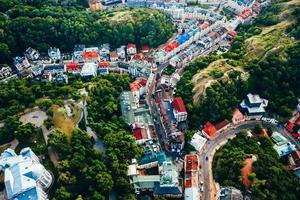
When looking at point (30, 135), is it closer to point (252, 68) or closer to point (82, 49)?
point (82, 49)

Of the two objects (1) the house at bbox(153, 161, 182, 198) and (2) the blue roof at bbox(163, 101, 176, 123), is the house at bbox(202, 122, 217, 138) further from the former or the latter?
(1) the house at bbox(153, 161, 182, 198)

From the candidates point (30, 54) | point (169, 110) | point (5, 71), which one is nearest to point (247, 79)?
point (169, 110)

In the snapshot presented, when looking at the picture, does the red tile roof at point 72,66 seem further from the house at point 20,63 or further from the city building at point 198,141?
the city building at point 198,141

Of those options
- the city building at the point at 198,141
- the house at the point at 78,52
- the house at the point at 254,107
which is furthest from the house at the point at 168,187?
the house at the point at 78,52

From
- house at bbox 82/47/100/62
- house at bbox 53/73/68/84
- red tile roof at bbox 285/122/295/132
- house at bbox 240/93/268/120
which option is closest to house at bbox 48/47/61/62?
house at bbox 82/47/100/62

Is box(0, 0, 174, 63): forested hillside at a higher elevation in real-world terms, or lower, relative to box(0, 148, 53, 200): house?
higher

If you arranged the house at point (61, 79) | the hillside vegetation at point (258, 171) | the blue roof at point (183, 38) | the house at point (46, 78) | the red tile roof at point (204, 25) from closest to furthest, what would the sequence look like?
the hillside vegetation at point (258, 171) → the house at point (61, 79) → the house at point (46, 78) → the blue roof at point (183, 38) → the red tile roof at point (204, 25)
